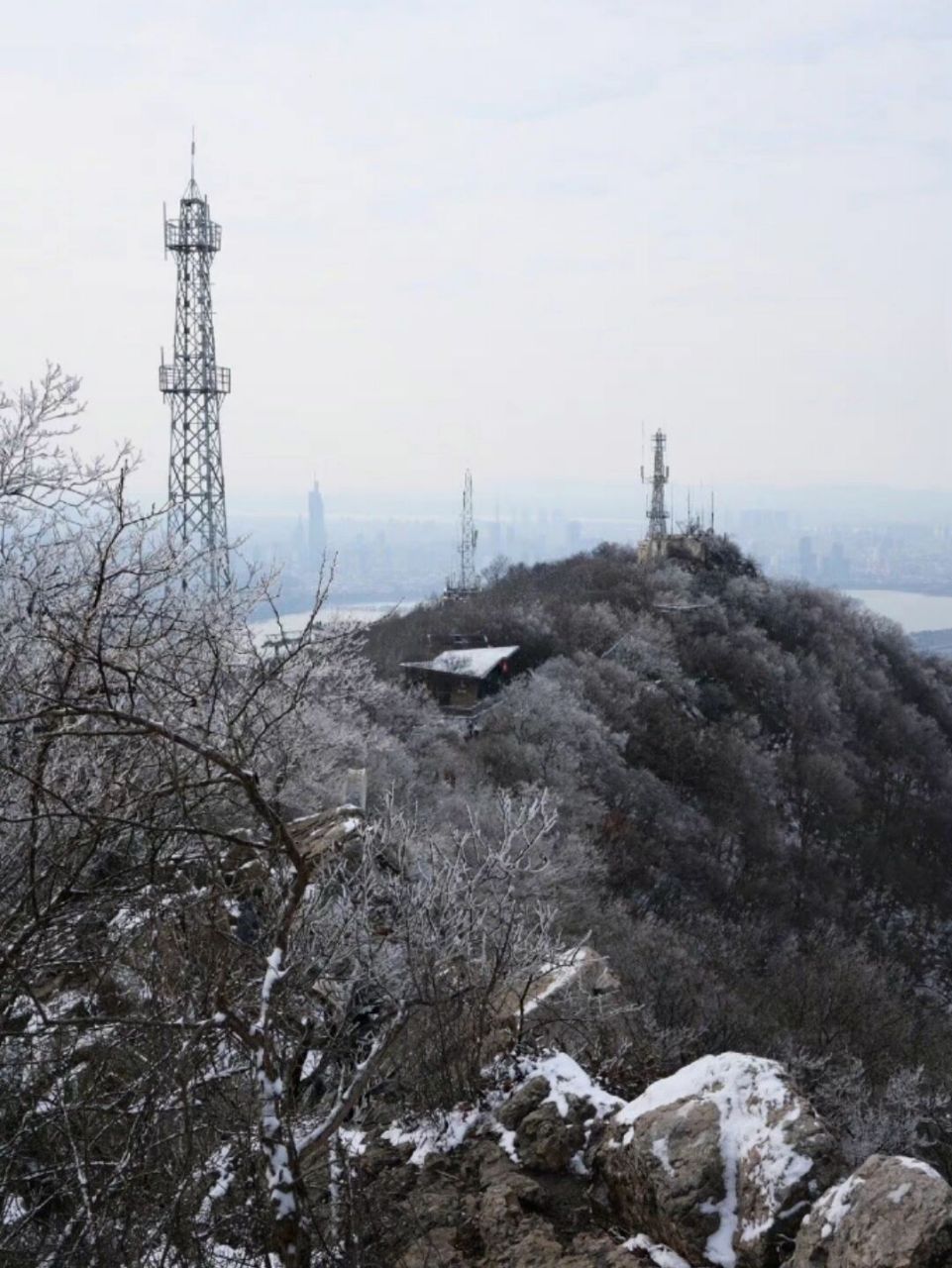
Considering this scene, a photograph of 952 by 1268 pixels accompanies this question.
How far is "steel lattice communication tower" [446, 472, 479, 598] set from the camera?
4441 centimetres

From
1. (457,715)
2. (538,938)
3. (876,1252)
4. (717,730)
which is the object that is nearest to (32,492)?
(538,938)

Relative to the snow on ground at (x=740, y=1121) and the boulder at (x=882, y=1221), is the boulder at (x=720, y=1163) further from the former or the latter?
the boulder at (x=882, y=1221)

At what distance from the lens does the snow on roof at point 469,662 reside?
3069cm

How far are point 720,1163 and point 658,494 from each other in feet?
166

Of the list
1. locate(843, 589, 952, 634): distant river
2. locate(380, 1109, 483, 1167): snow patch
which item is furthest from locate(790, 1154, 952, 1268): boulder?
locate(843, 589, 952, 634): distant river

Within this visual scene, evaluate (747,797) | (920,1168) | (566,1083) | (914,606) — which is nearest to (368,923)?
(566,1083)

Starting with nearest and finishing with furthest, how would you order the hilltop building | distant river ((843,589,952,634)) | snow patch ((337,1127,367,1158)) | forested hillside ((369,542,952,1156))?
snow patch ((337,1127,367,1158)), forested hillside ((369,542,952,1156)), the hilltop building, distant river ((843,589,952,634))

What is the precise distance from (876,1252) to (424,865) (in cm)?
626

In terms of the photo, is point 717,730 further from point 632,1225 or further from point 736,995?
point 632,1225

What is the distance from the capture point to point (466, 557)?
4566 cm

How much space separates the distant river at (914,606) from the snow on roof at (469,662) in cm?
5535

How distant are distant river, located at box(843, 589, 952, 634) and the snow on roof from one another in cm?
5535

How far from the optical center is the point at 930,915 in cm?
3027

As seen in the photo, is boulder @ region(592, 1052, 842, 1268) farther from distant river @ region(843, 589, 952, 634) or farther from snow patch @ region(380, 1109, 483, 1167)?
distant river @ region(843, 589, 952, 634)
